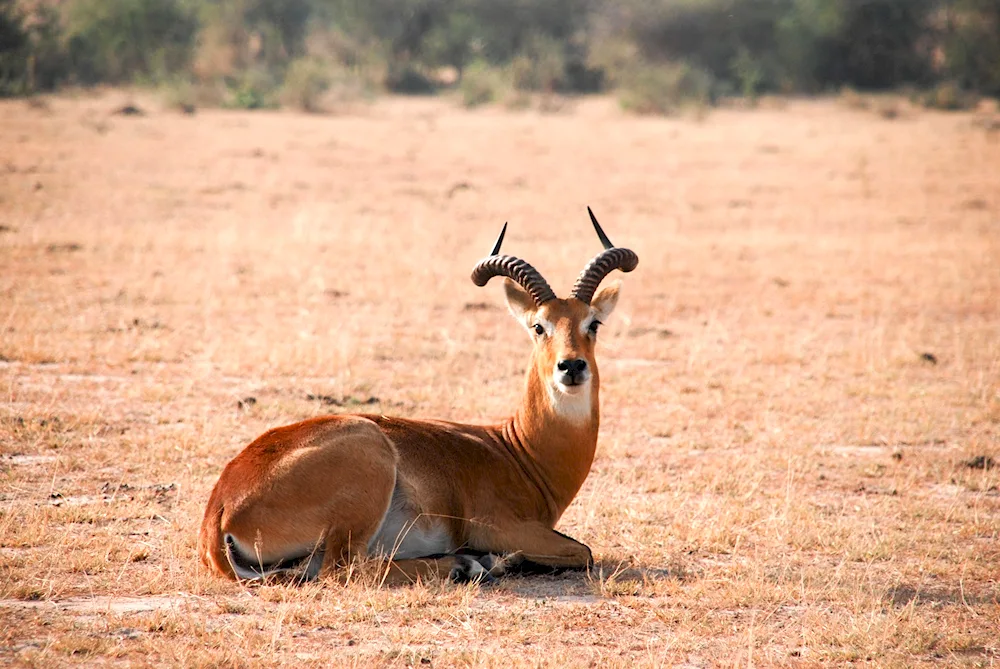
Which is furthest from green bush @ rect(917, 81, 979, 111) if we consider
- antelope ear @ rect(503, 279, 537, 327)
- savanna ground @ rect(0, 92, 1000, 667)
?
antelope ear @ rect(503, 279, 537, 327)

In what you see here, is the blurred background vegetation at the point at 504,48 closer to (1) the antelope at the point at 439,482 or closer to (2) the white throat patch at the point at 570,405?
(1) the antelope at the point at 439,482

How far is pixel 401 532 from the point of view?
6160mm

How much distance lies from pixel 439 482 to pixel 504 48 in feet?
163

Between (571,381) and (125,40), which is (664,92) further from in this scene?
(571,381)

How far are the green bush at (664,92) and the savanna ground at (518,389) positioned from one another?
13.6 m

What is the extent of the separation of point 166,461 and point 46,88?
105ft

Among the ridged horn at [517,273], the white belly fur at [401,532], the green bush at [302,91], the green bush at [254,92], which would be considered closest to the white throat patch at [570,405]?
the ridged horn at [517,273]

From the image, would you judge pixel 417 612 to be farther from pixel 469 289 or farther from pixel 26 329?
pixel 469 289

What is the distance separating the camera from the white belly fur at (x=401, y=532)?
6133 mm

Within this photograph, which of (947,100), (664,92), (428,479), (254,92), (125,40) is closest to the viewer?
(428,479)

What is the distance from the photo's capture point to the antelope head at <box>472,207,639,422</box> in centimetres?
643

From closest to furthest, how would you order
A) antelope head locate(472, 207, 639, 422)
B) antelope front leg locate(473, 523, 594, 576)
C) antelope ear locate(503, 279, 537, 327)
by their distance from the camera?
antelope front leg locate(473, 523, 594, 576) < antelope head locate(472, 207, 639, 422) < antelope ear locate(503, 279, 537, 327)

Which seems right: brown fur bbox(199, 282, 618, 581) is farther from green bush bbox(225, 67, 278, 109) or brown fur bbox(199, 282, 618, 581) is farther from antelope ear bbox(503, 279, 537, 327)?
green bush bbox(225, 67, 278, 109)

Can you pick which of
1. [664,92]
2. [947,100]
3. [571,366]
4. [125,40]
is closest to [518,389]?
[571,366]
